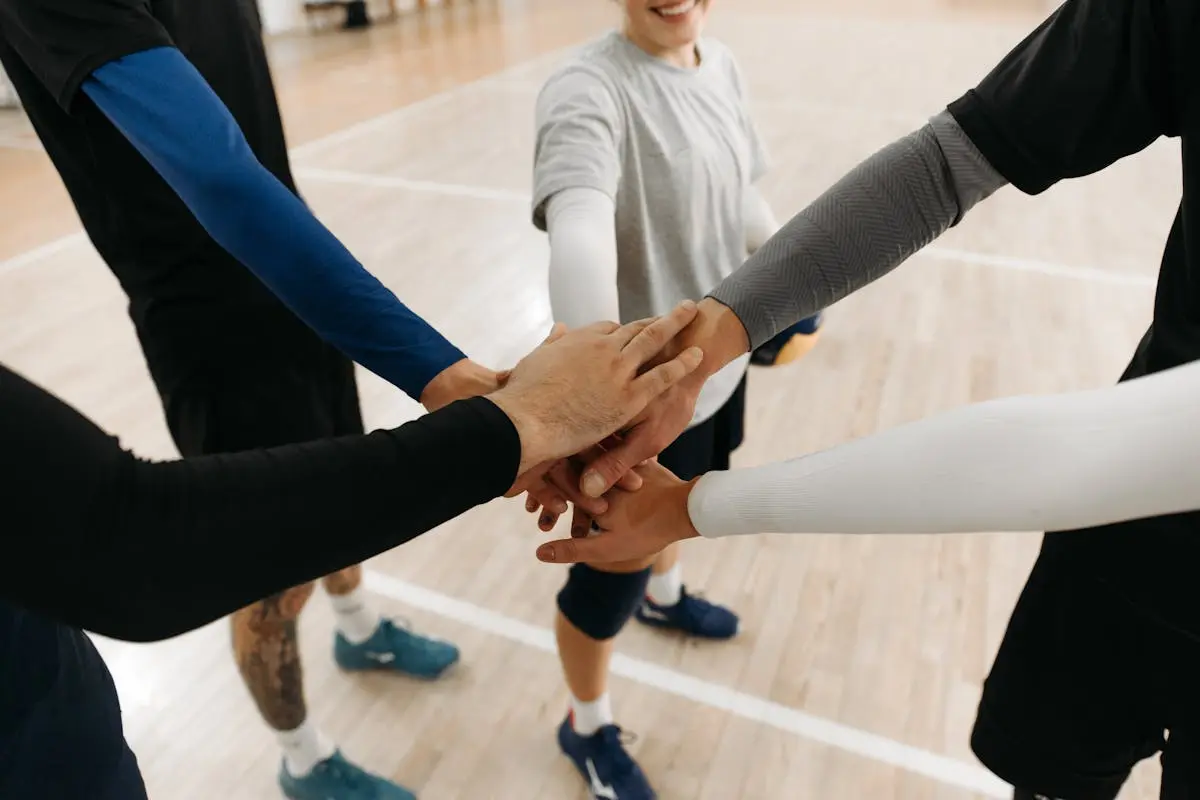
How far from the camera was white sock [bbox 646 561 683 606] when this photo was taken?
1.90 m

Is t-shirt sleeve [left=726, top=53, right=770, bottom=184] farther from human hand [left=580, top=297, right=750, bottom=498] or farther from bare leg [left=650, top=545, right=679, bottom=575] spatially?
bare leg [left=650, top=545, right=679, bottom=575]

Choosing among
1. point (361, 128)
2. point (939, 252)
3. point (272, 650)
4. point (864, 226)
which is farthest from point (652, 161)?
point (361, 128)

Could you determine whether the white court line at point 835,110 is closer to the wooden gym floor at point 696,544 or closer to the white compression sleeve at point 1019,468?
the wooden gym floor at point 696,544

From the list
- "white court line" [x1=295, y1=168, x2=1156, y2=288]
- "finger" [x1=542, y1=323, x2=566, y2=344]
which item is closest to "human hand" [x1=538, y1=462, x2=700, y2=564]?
"finger" [x1=542, y1=323, x2=566, y2=344]

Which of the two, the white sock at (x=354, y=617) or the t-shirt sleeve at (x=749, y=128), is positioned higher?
the t-shirt sleeve at (x=749, y=128)

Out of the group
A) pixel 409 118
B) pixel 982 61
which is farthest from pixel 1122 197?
pixel 409 118

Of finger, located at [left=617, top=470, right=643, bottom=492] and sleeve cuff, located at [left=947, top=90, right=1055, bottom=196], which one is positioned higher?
sleeve cuff, located at [left=947, top=90, right=1055, bottom=196]

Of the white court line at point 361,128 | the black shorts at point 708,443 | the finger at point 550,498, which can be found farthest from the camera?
the white court line at point 361,128

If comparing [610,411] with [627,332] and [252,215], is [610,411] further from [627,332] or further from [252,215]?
[252,215]

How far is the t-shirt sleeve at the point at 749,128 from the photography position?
1434mm

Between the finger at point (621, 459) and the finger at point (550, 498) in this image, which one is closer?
the finger at point (621, 459)

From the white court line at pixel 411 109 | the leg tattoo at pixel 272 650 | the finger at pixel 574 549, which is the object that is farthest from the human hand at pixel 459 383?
the white court line at pixel 411 109

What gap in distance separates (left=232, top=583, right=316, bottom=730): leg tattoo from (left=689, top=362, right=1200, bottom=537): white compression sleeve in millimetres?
887

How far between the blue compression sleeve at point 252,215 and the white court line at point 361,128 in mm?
2110
